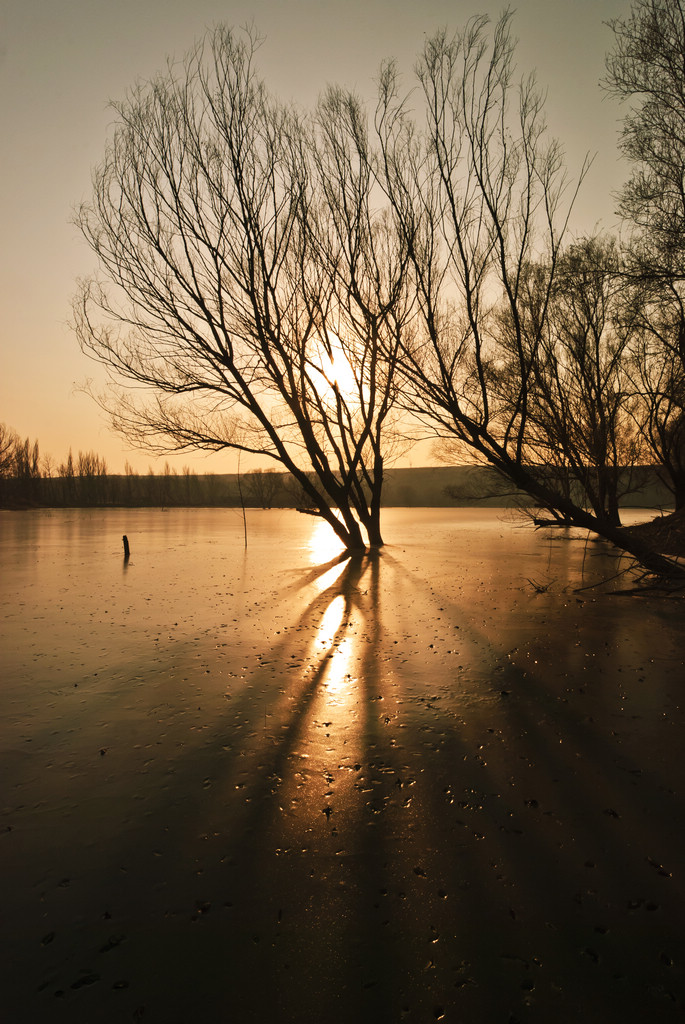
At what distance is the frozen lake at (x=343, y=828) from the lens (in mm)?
1903

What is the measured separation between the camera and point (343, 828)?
279 cm

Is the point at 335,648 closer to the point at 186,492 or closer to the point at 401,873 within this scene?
the point at 401,873

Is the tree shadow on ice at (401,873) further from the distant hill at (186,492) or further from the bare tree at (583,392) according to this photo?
the distant hill at (186,492)

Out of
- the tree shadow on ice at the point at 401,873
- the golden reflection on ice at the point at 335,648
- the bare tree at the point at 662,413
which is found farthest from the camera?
the bare tree at the point at 662,413

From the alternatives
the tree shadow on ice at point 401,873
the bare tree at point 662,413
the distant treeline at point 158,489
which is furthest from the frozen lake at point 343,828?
the distant treeline at point 158,489

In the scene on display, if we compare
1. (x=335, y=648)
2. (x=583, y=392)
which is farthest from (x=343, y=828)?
A: (x=583, y=392)

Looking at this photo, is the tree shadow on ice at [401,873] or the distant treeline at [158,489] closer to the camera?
the tree shadow on ice at [401,873]

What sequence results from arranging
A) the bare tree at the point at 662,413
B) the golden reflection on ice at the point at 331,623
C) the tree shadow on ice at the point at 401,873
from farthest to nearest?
the bare tree at the point at 662,413 < the golden reflection on ice at the point at 331,623 < the tree shadow on ice at the point at 401,873

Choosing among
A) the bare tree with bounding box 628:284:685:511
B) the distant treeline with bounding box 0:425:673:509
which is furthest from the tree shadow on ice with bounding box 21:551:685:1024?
the distant treeline with bounding box 0:425:673:509

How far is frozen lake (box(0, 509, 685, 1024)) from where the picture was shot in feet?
6.24

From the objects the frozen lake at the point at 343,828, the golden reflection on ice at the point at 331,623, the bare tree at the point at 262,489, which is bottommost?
the golden reflection on ice at the point at 331,623

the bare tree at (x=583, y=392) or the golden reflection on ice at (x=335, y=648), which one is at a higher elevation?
the bare tree at (x=583, y=392)

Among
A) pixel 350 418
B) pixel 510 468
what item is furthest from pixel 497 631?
pixel 350 418

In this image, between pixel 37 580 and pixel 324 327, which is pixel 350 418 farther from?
pixel 37 580
